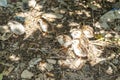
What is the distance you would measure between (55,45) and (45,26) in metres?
0.32

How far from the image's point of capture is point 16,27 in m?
3.73

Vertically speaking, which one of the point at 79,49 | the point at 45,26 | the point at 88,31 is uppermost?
the point at 45,26

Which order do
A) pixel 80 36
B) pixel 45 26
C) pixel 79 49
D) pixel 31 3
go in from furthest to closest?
pixel 31 3
pixel 45 26
pixel 80 36
pixel 79 49

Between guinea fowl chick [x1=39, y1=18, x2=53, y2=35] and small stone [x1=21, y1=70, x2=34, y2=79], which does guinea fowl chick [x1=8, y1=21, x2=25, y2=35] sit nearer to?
guinea fowl chick [x1=39, y1=18, x2=53, y2=35]

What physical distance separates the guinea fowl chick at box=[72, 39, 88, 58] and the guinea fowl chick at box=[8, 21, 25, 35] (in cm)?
64

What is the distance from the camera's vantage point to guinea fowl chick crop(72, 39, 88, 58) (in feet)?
11.4

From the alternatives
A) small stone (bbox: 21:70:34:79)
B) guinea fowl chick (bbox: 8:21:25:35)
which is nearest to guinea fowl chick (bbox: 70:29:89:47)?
guinea fowl chick (bbox: 8:21:25:35)

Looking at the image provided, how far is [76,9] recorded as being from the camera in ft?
13.1

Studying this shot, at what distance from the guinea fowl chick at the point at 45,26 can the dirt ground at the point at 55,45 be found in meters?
0.04

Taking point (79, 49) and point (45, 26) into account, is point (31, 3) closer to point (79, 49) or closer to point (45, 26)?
point (45, 26)

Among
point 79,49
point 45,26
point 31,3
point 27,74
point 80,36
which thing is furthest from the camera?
point 31,3

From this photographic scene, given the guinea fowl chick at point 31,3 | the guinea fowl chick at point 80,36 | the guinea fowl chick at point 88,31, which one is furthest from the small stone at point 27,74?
the guinea fowl chick at point 31,3

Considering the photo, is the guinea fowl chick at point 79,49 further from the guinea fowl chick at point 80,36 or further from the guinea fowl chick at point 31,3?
the guinea fowl chick at point 31,3

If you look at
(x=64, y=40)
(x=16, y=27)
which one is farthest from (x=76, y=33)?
(x=16, y=27)
